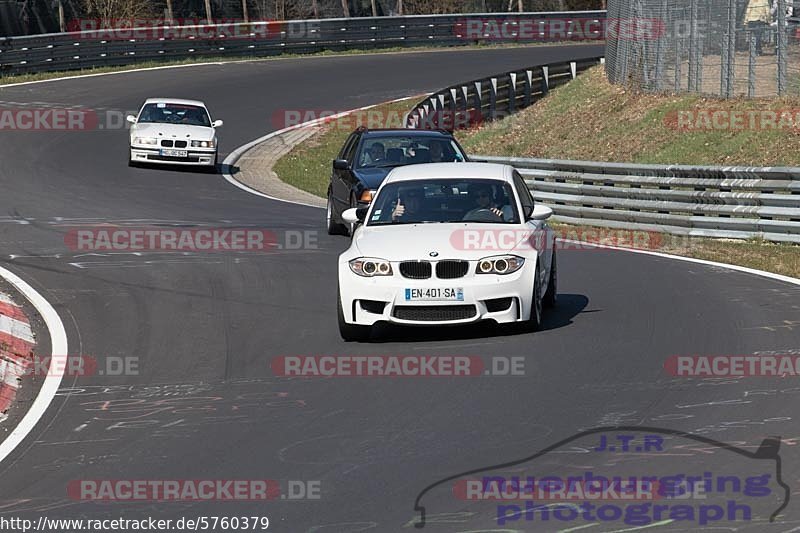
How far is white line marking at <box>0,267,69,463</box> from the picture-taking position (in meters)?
8.52

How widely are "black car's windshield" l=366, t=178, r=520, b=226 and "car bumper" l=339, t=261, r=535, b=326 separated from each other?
102 cm

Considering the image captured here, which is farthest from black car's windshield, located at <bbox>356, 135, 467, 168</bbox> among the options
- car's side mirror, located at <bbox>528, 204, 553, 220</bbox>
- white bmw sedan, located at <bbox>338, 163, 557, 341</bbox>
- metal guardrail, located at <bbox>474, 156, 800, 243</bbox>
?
white bmw sedan, located at <bbox>338, 163, 557, 341</bbox>

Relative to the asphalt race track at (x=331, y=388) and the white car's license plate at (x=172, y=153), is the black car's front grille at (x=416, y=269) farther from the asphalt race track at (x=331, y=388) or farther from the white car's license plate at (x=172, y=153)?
the white car's license plate at (x=172, y=153)

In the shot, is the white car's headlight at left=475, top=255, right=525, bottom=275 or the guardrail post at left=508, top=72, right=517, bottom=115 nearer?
the white car's headlight at left=475, top=255, right=525, bottom=275

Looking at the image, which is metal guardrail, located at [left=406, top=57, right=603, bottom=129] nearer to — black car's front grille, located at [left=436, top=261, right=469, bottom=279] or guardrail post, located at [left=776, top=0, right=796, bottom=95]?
guardrail post, located at [left=776, top=0, right=796, bottom=95]

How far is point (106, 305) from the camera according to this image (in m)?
13.7

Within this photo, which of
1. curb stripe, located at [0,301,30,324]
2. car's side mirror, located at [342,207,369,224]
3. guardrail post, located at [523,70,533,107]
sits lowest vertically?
guardrail post, located at [523,70,533,107]

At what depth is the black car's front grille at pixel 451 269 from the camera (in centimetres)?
1124

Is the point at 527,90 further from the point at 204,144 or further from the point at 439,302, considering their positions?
the point at 439,302

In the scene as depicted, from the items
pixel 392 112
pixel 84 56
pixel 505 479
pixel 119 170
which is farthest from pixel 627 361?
pixel 84 56

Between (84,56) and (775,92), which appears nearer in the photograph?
(775,92)

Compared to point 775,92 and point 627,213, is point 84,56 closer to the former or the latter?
point 775,92

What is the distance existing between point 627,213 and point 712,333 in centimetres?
962

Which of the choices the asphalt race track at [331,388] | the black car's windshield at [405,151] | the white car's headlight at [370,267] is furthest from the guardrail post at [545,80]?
the white car's headlight at [370,267]
